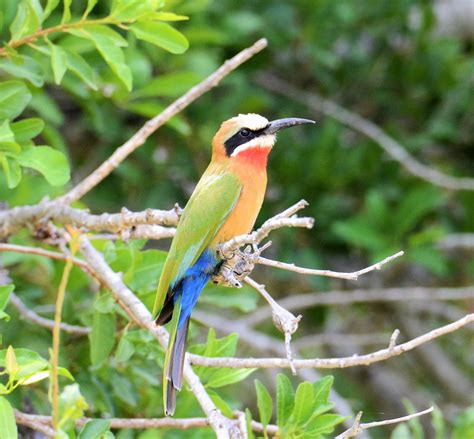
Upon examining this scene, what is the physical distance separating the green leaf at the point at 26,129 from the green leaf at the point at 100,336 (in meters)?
0.48

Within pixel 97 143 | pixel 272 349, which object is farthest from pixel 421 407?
pixel 97 143

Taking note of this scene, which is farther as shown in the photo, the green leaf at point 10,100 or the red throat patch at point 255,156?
the red throat patch at point 255,156

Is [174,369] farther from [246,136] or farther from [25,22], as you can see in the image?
[25,22]

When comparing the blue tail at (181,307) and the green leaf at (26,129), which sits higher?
the green leaf at (26,129)

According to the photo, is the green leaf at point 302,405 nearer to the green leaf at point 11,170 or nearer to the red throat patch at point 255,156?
the red throat patch at point 255,156

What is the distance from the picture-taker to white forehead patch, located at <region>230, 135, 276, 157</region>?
2807 millimetres

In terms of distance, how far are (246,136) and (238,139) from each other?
29 millimetres

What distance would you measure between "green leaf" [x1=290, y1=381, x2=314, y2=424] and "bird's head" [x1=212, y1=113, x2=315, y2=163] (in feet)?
2.49

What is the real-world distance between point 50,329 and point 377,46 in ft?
7.58

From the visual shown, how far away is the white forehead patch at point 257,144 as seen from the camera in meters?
2.81

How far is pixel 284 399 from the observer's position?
7.77ft

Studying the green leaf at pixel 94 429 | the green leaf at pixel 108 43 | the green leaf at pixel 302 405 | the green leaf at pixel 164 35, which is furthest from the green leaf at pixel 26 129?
the green leaf at pixel 302 405

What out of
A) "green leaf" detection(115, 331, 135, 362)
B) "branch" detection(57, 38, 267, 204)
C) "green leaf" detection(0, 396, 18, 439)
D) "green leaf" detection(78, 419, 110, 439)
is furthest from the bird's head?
"green leaf" detection(0, 396, 18, 439)

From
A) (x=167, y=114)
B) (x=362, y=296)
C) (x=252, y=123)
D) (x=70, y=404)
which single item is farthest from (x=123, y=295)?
(x=362, y=296)
